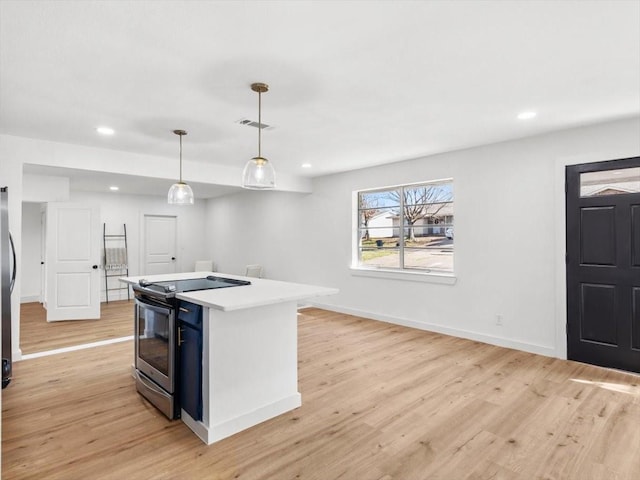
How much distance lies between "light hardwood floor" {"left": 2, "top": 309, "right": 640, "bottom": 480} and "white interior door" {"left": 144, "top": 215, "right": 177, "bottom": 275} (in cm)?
469

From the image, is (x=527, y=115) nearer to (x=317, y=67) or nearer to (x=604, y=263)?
(x=604, y=263)

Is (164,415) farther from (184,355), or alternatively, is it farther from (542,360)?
(542,360)

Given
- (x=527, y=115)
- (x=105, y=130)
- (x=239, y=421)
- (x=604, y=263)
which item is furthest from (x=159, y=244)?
(x=604, y=263)

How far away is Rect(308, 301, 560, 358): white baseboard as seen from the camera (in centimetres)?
408

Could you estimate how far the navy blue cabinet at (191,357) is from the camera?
249 cm

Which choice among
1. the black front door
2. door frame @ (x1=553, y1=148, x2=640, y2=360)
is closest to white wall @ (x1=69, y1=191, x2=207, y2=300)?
door frame @ (x1=553, y1=148, x2=640, y2=360)

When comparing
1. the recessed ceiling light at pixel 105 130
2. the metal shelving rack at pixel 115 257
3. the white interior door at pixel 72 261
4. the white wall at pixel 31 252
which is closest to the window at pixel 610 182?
the recessed ceiling light at pixel 105 130

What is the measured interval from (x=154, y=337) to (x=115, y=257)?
572 centimetres

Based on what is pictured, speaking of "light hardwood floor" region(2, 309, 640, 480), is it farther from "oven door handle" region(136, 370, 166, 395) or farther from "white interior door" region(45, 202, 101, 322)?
"white interior door" region(45, 202, 101, 322)

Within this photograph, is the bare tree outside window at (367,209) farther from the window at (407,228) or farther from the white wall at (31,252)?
the white wall at (31,252)

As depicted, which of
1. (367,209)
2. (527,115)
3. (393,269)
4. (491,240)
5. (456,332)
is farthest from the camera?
(367,209)

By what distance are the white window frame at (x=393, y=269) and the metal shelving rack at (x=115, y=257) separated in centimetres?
506

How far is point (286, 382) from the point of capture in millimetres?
2826

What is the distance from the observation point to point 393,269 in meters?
5.64
